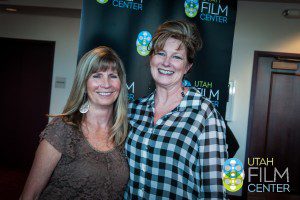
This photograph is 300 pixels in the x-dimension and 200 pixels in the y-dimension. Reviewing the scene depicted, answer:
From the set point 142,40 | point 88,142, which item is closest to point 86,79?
point 88,142

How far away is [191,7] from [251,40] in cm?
184

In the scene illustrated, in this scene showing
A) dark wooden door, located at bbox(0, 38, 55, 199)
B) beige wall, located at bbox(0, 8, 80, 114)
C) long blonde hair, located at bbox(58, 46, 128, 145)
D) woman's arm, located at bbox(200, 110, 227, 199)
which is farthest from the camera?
dark wooden door, located at bbox(0, 38, 55, 199)

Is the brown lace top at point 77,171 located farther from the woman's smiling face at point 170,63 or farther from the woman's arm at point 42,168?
the woman's smiling face at point 170,63

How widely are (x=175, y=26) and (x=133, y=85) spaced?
30.0 inches

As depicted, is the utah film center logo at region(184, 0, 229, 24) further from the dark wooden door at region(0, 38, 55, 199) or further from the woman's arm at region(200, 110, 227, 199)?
the dark wooden door at region(0, 38, 55, 199)

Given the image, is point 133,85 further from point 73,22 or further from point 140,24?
point 73,22

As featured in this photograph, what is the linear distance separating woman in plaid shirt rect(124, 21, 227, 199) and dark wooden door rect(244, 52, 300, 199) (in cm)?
251

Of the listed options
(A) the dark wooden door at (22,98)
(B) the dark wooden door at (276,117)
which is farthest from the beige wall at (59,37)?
(B) the dark wooden door at (276,117)

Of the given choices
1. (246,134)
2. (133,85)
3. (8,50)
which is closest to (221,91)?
(133,85)

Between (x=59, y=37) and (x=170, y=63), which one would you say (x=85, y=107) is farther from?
(x=59, y=37)

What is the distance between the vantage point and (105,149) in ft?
4.84

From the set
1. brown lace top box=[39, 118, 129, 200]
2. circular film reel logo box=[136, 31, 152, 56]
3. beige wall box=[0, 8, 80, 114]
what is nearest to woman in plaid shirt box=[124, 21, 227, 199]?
brown lace top box=[39, 118, 129, 200]

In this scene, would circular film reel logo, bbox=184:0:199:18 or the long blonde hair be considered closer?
the long blonde hair

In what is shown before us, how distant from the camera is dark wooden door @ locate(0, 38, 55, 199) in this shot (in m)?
4.30
